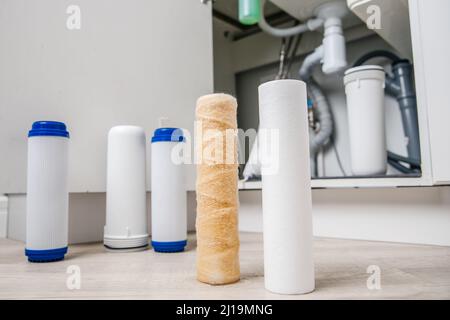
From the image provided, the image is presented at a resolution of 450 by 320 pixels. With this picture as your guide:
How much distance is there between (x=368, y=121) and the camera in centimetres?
89

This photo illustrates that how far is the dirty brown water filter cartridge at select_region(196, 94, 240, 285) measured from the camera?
0.46m

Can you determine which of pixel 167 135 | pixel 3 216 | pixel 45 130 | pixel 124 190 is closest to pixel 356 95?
pixel 167 135

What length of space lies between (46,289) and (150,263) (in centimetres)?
19

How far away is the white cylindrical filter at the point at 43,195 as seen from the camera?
2.03ft

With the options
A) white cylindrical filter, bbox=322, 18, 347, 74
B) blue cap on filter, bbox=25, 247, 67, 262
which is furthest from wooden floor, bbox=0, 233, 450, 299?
white cylindrical filter, bbox=322, 18, 347, 74

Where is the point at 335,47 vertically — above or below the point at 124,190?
above

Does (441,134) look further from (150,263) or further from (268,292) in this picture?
(150,263)

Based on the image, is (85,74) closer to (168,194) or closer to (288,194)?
(168,194)

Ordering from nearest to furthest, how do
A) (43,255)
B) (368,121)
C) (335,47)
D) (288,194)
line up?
(288,194), (43,255), (368,121), (335,47)

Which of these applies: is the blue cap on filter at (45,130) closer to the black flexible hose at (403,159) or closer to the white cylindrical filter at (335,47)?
the white cylindrical filter at (335,47)

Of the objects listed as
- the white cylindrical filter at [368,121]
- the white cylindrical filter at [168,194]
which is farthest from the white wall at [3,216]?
the white cylindrical filter at [368,121]

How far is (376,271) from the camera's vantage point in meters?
0.52

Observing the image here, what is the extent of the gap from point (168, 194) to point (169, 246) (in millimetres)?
111

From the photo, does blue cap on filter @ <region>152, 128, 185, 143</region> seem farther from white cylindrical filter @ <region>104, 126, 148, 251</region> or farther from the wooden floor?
the wooden floor
